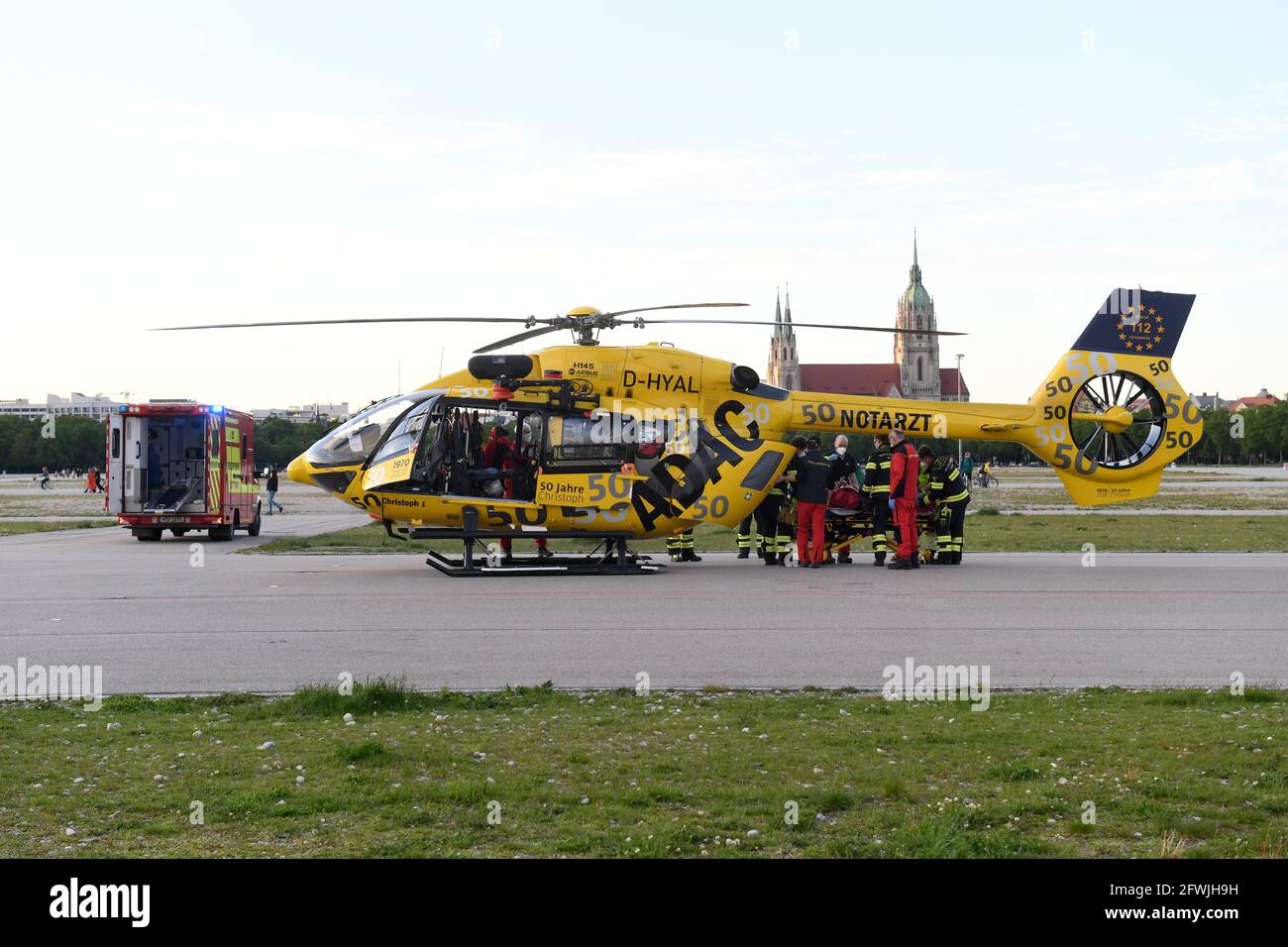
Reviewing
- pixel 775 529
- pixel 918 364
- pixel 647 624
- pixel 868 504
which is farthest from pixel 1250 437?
pixel 647 624

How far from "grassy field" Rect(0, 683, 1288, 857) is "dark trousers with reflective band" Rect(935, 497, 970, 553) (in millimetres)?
11332

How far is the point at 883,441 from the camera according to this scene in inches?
800

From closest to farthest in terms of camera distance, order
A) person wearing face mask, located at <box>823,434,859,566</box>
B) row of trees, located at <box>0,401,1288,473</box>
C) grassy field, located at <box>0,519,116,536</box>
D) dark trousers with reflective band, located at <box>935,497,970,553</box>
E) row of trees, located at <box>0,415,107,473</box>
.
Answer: dark trousers with reflective band, located at <box>935,497,970,553</box> → person wearing face mask, located at <box>823,434,859,566</box> → grassy field, located at <box>0,519,116,536</box> → row of trees, located at <box>0,415,107,473</box> → row of trees, located at <box>0,401,1288,473</box>

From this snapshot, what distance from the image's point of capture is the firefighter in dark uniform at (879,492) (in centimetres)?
1938

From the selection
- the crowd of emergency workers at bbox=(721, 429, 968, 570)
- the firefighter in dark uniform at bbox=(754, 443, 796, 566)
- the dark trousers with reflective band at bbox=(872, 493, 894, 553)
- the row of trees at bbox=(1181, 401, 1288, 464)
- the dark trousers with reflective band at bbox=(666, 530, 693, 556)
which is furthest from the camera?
the row of trees at bbox=(1181, 401, 1288, 464)

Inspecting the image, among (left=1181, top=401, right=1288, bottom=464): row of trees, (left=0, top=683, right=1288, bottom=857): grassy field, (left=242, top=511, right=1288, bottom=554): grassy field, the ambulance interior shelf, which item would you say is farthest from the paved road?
(left=1181, top=401, right=1288, bottom=464): row of trees

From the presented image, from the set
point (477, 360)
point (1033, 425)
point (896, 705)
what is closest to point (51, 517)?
point (477, 360)

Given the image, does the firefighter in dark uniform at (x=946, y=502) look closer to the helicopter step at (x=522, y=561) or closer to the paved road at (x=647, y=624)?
the paved road at (x=647, y=624)

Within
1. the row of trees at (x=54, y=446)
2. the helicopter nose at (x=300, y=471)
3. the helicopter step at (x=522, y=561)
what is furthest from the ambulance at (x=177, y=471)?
the row of trees at (x=54, y=446)

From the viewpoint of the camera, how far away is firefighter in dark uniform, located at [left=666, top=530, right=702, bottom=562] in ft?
67.7

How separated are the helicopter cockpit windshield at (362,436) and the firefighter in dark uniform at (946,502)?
8191 millimetres

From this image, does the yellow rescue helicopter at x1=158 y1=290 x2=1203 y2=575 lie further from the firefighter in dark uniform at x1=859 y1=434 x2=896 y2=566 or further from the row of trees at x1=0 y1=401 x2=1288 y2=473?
the row of trees at x1=0 y1=401 x2=1288 y2=473

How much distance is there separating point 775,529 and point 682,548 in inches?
74.1
